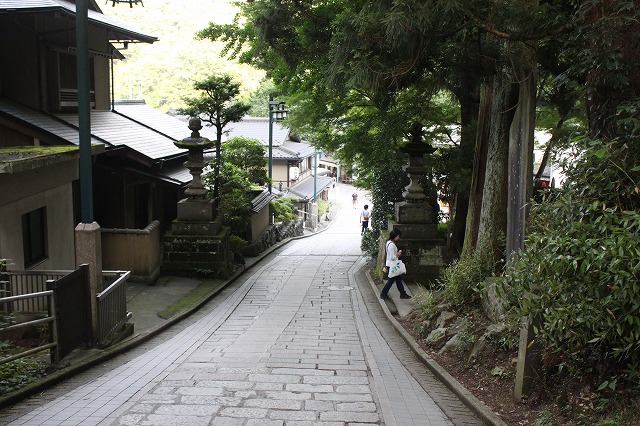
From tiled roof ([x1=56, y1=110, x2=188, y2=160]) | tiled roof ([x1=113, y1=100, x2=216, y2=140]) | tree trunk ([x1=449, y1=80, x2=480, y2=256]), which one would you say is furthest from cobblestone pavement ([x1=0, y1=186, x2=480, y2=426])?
tiled roof ([x1=113, y1=100, x2=216, y2=140])

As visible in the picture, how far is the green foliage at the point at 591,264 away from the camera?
5.30 m

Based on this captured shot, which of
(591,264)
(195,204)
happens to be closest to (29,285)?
(195,204)

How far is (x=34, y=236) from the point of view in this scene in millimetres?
11695

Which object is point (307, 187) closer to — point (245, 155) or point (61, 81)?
point (245, 155)

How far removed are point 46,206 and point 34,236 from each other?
0.64 meters

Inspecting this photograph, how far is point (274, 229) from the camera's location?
31.0 m

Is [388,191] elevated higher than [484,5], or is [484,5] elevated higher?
[484,5]

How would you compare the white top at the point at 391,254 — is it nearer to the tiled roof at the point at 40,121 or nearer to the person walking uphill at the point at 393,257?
the person walking uphill at the point at 393,257

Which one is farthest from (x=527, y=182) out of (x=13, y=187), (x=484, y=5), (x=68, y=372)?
(x=13, y=187)

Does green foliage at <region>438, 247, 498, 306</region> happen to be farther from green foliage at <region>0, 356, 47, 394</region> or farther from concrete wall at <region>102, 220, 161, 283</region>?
concrete wall at <region>102, 220, 161, 283</region>

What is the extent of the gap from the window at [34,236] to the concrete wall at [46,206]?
90 millimetres

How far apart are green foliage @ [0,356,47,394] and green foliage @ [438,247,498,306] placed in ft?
22.5

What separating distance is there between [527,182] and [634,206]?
312cm

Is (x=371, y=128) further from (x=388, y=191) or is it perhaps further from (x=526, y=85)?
(x=526, y=85)
